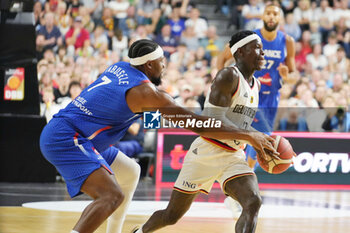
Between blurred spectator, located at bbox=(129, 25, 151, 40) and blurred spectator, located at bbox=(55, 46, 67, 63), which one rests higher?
blurred spectator, located at bbox=(129, 25, 151, 40)

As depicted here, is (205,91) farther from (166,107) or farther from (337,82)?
(166,107)

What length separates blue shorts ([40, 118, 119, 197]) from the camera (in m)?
5.04

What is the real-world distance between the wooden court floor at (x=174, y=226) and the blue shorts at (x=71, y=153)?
6.28ft

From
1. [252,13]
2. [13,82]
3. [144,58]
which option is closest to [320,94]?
[252,13]

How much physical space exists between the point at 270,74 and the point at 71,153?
4971mm

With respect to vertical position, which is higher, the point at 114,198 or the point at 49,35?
the point at 114,198

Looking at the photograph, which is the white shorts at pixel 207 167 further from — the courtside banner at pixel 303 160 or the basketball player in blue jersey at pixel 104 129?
the courtside banner at pixel 303 160

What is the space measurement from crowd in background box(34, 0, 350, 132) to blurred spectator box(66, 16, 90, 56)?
23 mm

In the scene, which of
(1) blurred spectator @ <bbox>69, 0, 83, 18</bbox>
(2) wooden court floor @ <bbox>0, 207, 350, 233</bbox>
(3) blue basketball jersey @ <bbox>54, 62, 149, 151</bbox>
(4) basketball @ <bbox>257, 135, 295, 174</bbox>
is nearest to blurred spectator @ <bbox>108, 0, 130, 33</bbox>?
(1) blurred spectator @ <bbox>69, 0, 83, 18</bbox>

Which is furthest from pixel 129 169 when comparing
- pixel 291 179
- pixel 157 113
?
pixel 291 179

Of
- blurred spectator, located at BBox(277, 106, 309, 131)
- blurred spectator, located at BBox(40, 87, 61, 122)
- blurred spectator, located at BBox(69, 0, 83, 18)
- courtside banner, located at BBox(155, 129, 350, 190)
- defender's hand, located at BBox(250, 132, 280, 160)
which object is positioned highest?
defender's hand, located at BBox(250, 132, 280, 160)

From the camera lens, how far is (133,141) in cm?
1282

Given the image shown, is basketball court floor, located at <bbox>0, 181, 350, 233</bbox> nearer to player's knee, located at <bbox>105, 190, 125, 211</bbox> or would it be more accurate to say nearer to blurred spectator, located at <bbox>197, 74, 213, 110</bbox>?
player's knee, located at <bbox>105, 190, 125, 211</bbox>

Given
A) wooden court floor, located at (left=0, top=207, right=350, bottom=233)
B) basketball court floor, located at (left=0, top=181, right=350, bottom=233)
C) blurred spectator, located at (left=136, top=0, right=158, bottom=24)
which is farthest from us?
blurred spectator, located at (left=136, top=0, right=158, bottom=24)
